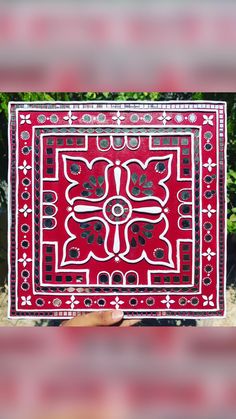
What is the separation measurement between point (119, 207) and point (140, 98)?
31cm

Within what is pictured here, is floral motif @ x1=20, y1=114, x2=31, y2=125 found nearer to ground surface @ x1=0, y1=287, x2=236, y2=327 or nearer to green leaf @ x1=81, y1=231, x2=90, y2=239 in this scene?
green leaf @ x1=81, y1=231, x2=90, y2=239

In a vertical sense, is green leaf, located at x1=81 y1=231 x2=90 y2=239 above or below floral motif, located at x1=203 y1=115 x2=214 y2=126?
below

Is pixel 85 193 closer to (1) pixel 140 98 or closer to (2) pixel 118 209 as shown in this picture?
(2) pixel 118 209

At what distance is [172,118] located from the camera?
1.48 meters

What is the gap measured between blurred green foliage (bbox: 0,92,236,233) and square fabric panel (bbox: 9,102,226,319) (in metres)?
0.04

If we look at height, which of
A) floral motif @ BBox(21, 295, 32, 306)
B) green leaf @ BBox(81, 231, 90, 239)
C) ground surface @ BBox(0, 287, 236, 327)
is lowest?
ground surface @ BBox(0, 287, 236, 327)

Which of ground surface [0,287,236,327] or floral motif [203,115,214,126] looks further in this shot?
ground surface [0,287,236,327]

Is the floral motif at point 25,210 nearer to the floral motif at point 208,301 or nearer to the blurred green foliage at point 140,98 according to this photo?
the blurred green foliage at point 140,98

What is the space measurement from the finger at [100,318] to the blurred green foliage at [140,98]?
1.38ft

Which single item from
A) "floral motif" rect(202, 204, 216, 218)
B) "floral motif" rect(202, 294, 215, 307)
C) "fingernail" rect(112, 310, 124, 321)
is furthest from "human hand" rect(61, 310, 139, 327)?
"floral motif" rect(202, 204, 216, 218)

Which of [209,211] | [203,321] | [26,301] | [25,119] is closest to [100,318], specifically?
[26,301]

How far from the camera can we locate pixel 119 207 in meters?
1.50

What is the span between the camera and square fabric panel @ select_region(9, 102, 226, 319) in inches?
58.5
